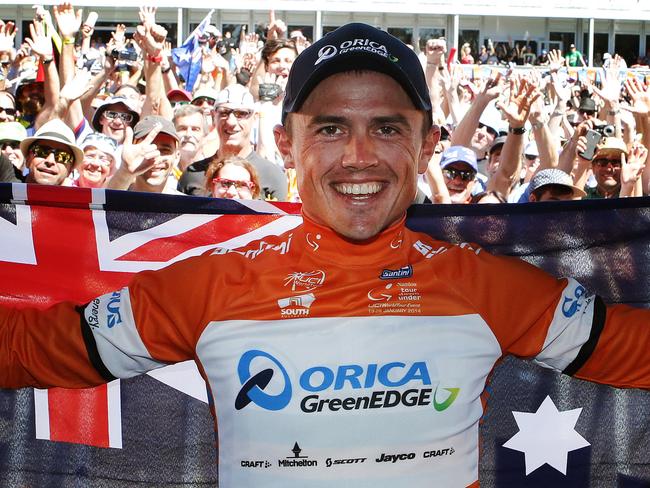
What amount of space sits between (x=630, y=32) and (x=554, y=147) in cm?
3836

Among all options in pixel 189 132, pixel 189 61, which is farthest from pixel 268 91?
pixel 189 61

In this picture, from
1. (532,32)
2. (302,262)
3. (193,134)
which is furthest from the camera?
(532,32)

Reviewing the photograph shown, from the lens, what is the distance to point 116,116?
22.9 feet

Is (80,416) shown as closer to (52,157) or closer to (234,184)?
(234,184)

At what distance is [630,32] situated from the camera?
138 ft

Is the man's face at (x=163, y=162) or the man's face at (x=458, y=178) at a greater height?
the man's face at (x=163, y=162)

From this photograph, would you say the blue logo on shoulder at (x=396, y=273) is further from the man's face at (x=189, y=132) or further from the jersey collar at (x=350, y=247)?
the man's face at (x=189, y=132)

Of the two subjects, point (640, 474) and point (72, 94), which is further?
point (72, 94)

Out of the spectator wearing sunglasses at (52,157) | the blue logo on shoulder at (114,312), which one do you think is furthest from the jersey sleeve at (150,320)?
the spectator wearing sunglasses at (52,157)

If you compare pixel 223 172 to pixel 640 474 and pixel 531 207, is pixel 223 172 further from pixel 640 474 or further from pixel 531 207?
pixel 640 474

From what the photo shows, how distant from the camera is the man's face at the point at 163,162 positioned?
5.14 metres

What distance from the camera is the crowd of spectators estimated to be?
5.26 meters

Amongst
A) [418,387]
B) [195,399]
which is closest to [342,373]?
[418,387]

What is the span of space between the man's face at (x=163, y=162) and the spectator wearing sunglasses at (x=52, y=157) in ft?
1.56
